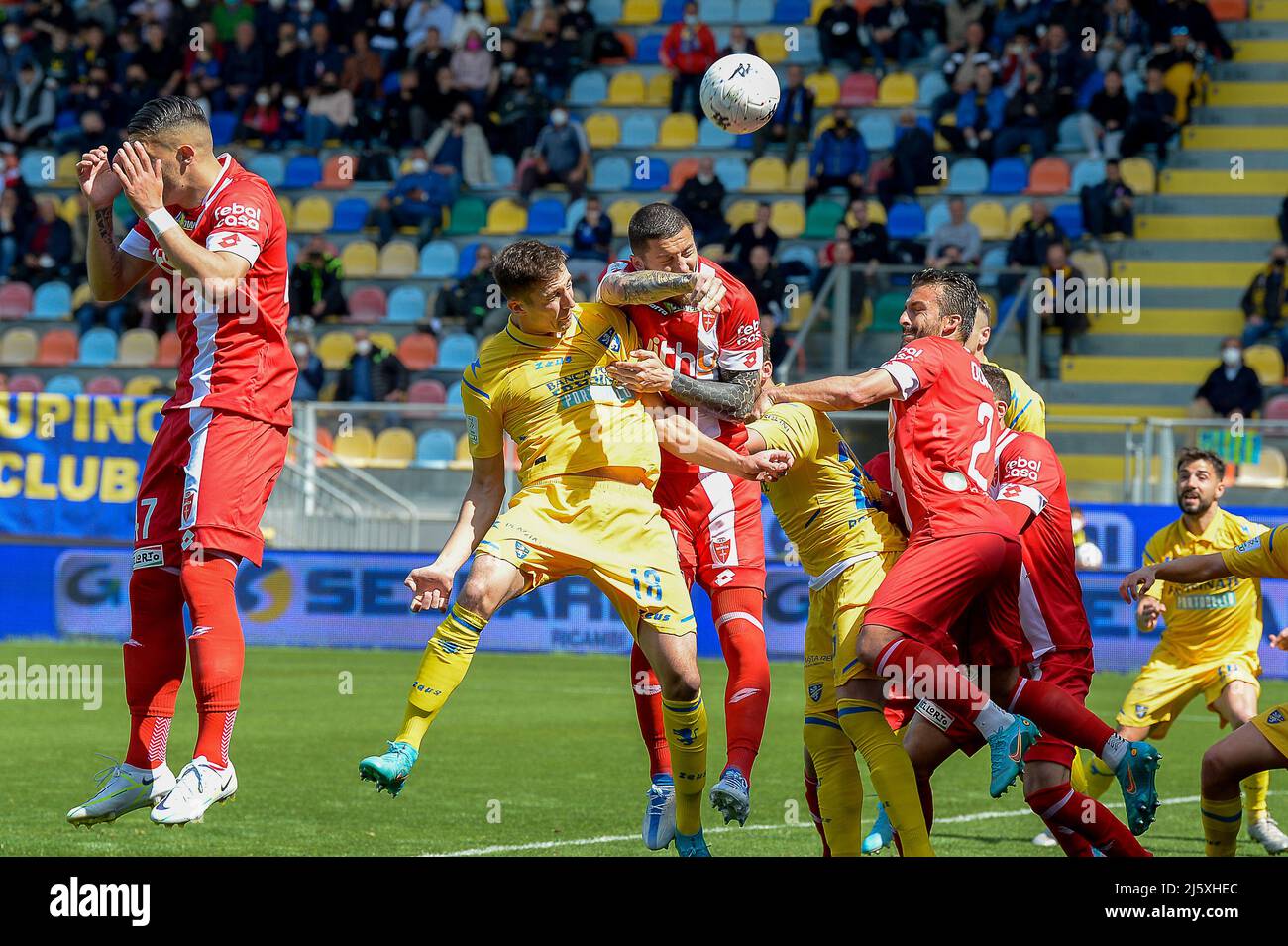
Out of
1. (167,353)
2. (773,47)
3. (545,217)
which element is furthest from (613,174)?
(167,353)

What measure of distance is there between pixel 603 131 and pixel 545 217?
6.78ft

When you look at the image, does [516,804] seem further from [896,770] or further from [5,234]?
[5,234]

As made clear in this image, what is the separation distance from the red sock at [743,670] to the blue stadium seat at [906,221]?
52.8 ft

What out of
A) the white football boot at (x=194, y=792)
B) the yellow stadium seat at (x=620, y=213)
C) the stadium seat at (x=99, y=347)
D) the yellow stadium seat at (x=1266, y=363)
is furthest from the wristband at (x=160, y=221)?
the stadium seat at (x=99, y=347)

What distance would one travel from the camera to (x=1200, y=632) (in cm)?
1061

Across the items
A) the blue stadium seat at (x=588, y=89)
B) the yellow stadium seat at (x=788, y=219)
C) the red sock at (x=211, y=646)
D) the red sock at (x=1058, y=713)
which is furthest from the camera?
the blue stadium seat at (x=588, y=89)

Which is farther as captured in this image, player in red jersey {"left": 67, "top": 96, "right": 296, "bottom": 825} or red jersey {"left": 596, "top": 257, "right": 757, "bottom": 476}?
red jersey {"left": 596, "top": 257, "right": 757, "bottom": 476}

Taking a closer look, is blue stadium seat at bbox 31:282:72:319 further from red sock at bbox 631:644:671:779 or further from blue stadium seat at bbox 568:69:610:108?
red sock at bbox 631:644:671:779

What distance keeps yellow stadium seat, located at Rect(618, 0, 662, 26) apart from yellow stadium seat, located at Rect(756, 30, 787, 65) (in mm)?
2149

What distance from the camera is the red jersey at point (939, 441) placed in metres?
7.11

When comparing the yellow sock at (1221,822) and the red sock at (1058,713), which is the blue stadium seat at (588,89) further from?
the yellow sock at (1221,822)

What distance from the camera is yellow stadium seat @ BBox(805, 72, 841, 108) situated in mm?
25531

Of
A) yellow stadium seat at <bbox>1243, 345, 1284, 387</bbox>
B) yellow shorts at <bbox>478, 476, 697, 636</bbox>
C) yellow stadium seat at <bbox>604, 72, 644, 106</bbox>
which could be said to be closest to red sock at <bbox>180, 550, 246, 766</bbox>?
yellow shorts at <bbox>478, 476, 697, 636</bbox>

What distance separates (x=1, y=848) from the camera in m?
7.82
